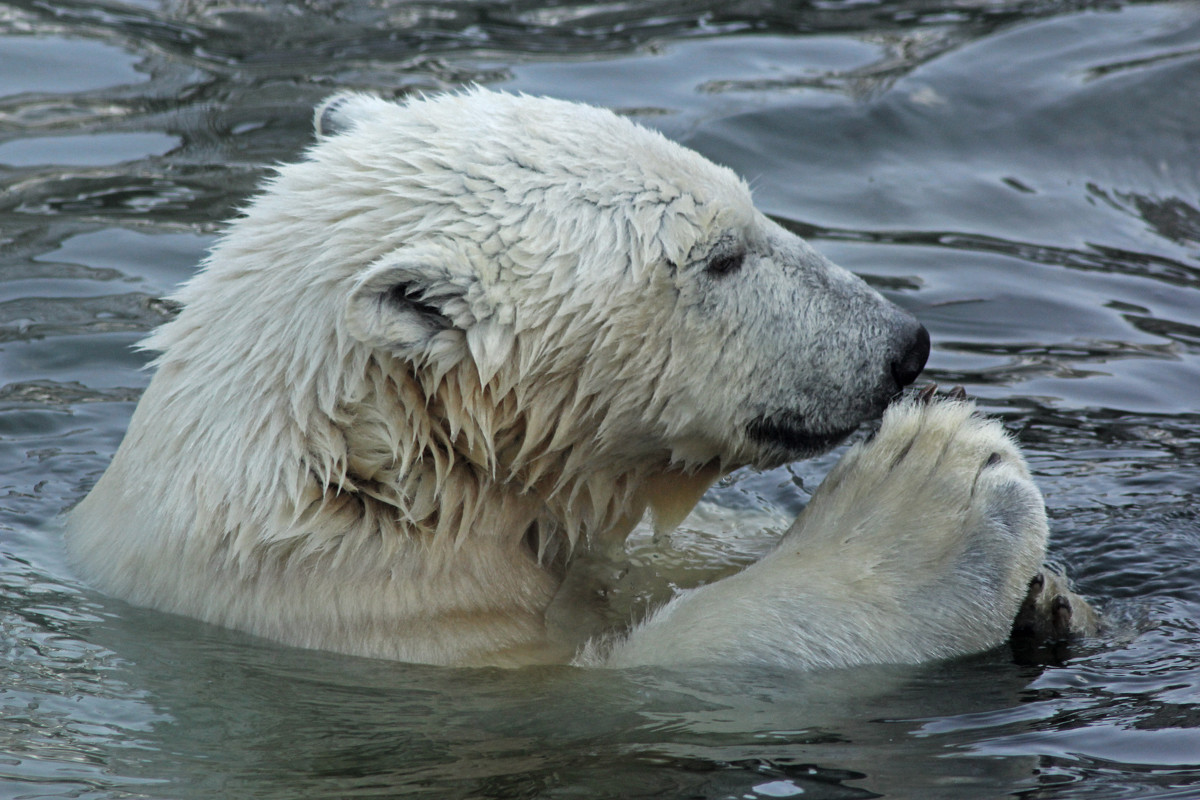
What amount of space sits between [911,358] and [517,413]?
1157 millimetres

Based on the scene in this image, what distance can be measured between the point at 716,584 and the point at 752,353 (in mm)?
661

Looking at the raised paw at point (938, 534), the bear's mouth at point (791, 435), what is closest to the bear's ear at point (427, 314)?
the bear's mouth at point (791, 435)

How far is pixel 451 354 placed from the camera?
366cm

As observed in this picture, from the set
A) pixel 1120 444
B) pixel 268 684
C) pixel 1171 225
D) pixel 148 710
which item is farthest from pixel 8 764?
pixel 1171 225

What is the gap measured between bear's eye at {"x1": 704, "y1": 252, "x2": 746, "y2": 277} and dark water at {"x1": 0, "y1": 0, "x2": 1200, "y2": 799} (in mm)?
1110

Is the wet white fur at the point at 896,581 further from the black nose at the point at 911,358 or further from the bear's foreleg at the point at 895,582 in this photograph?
the black nose at the point at 911,358

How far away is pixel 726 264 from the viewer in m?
3.96

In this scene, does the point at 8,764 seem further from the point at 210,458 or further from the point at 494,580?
the point at 494,580

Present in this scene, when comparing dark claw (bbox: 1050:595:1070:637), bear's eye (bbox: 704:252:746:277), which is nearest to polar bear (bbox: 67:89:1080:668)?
bear's eye (bbox: 704:252:746:277)

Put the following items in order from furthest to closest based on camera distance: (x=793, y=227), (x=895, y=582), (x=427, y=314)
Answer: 1. (x=793, y=227)
2. (x=895, y=582)
3. (x=427, y=314)

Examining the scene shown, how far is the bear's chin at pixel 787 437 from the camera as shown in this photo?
4.01 meters

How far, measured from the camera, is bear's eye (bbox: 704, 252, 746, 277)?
3.93 meters

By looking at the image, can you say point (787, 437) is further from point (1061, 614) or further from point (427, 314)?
point (427, 314)

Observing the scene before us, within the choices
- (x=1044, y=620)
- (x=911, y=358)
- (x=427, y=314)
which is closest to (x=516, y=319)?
(x=427, y=314)
